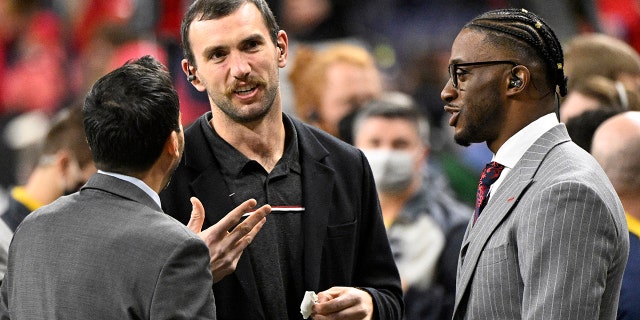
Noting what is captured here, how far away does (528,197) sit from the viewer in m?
2.71

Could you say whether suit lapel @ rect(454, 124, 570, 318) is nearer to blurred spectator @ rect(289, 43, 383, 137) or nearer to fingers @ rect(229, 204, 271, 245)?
fingers @ rect(229, 204, 271, 245)

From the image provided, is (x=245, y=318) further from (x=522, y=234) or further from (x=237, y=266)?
(x=522, y=234)

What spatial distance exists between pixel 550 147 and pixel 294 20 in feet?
15.7

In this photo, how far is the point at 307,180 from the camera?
3.32m

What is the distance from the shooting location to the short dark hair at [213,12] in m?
3.24

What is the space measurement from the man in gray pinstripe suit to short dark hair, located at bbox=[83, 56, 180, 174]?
2.72ft

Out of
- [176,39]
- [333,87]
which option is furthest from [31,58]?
[333,87]

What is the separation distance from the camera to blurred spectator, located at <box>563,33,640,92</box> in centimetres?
550

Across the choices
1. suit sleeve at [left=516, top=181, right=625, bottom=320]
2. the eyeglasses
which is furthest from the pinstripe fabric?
the eyeglasses

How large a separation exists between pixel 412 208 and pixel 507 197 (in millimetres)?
2497

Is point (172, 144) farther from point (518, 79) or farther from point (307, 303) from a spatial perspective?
point (518, 79)

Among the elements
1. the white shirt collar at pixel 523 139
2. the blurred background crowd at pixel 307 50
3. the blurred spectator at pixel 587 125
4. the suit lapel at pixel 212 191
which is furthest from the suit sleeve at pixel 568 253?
the blurred background crowd at pixel 307 50

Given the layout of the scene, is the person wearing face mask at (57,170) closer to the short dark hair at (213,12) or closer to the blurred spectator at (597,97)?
the short dark hair at (213,12)

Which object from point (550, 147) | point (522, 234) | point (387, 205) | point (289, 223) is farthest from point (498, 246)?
point (387, 205)
